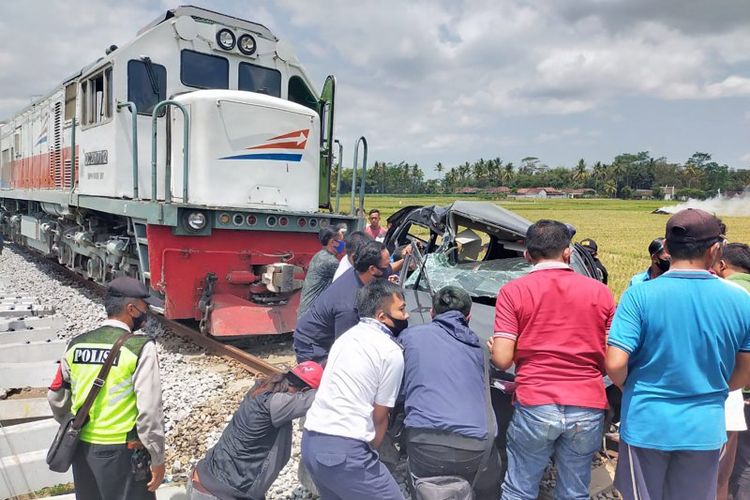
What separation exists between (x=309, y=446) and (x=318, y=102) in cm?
621

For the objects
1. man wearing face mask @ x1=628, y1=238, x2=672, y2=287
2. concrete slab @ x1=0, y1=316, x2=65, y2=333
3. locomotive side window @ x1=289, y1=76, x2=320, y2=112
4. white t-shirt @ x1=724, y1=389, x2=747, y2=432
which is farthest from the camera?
locomotive side window @ x1=289, y1=76, x2=320, y2=112

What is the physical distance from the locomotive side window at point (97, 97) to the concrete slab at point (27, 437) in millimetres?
4311

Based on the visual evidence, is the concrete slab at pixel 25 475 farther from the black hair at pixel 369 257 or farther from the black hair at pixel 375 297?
the black hair at pixel 375 297

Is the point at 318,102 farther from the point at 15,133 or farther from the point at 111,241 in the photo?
the point at 15,133

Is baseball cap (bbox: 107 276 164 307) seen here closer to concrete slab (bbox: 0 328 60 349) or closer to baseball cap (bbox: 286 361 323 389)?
baseball cap (bbox: 286 361 323 389)

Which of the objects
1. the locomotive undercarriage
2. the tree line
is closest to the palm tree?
the tree line

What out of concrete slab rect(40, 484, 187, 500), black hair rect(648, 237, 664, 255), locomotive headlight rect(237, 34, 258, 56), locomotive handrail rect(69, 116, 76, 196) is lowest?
concrete slab rect(40, 484, 187, 500)

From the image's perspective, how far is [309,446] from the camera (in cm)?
259

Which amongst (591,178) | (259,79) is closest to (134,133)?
(259,79)

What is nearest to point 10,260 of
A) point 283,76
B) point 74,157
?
point 74,157

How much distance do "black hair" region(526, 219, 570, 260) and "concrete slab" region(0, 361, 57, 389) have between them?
4.38 meters

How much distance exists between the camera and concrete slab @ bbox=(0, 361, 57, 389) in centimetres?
489

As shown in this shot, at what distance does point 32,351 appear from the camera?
18.1 feet

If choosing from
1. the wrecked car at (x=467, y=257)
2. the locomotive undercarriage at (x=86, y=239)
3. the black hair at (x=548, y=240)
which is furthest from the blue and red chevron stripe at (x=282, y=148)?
the black hair at (x=548, y=240)
